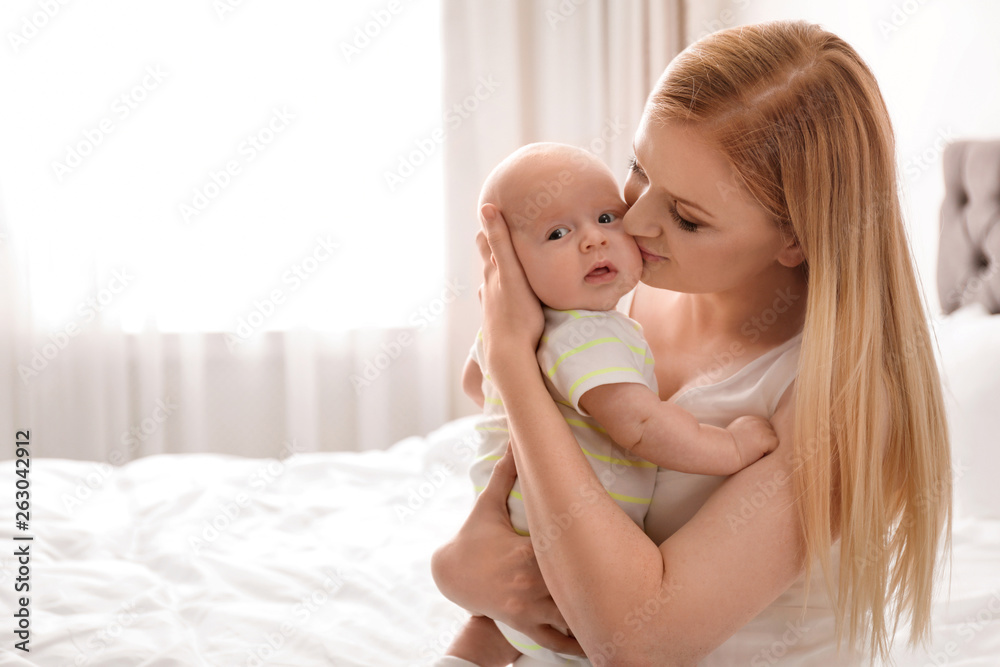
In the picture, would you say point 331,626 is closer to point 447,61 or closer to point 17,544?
point 17,544

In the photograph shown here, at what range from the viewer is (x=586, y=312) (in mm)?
1122

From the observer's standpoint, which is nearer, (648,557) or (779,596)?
(648,557)

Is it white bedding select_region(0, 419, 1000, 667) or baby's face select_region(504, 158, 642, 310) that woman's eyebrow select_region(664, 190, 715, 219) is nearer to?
baby's face select_region(504, 158, 642, 310)

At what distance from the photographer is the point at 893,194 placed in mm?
1062

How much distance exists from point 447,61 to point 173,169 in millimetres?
1322

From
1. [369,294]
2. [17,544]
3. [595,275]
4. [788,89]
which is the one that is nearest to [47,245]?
[369,294]

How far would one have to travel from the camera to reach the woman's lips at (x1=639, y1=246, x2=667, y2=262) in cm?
113

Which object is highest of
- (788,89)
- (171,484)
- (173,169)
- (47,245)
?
(788,89)

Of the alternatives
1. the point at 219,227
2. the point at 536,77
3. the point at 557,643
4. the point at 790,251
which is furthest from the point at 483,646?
the point at 536,77

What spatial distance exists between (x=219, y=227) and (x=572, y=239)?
8.95ft

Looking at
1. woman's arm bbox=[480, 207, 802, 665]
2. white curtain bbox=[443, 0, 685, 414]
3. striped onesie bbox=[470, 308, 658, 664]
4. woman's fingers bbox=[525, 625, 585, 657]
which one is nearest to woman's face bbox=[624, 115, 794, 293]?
striped onesie bbox=[470, 308, 658, 664]

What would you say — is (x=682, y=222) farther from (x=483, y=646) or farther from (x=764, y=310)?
(x=483, y=646)

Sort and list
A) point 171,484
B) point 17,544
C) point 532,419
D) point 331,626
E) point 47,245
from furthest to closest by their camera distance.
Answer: point 47,245
point 171,484
point 17,544
point 331,626
point 532,419

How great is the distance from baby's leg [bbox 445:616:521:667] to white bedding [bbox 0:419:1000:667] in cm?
13
